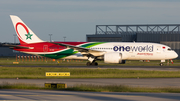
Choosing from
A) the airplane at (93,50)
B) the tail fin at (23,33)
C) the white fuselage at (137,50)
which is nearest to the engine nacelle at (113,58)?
the airplane at (93,50)

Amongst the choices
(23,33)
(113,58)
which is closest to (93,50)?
(113,58)

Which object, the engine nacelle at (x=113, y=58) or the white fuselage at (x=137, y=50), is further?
the white fuselage at (x=137, y=50)

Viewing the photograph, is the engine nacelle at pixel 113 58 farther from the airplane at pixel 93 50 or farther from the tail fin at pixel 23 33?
the tail fin at pixel 23 33

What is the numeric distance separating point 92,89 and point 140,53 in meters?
29.1

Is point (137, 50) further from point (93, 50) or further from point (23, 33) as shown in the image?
point (23, 33)

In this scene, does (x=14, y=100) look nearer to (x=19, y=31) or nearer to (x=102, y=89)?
(x=102, y=89)

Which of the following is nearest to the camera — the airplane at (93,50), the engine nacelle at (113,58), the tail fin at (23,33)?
the engine nacelle at (113,58)

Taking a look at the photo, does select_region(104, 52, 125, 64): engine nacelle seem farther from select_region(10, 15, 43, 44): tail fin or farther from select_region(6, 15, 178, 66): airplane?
select_region(10, 15, 43, 44): tail fin

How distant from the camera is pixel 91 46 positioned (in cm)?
4572

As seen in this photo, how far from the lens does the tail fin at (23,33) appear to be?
46.4 meters

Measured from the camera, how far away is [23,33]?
153ft

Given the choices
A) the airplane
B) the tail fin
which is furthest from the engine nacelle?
the tail fin

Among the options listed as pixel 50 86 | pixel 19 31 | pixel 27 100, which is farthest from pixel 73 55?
pixel 27 100

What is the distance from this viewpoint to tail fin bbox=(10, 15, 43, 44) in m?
46.4
